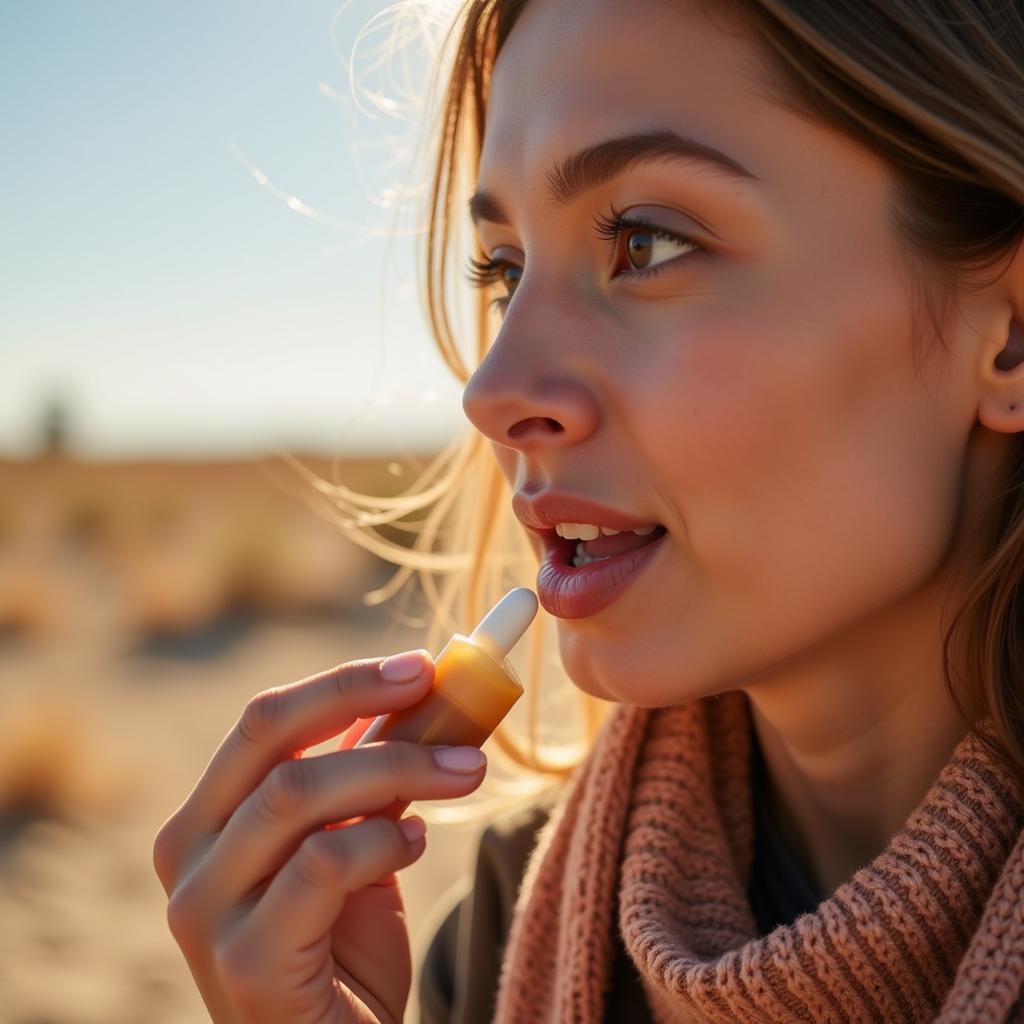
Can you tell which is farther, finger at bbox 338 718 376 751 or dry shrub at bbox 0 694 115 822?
dry shrub at bbox 0 694 115 822

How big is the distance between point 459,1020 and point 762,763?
68 cm

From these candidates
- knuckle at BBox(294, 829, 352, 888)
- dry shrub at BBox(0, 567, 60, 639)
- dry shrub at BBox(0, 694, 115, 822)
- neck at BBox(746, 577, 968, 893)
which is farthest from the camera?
dry shrub at BBox(0, 567, 60, 639)

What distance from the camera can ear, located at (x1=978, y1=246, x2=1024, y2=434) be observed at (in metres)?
1.42

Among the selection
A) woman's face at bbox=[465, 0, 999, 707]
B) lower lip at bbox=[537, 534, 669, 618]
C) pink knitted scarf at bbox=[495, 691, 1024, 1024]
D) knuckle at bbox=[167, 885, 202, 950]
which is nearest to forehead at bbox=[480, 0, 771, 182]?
woman's face at bbox=[465, 0, 999, 707]

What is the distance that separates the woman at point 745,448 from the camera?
134cm

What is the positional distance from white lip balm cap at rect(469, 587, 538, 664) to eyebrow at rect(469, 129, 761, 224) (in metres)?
0.48

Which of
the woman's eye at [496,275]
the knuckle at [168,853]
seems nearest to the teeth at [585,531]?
the woman's eye at [496,275]

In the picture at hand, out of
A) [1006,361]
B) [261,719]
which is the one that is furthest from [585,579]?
[1006,361]

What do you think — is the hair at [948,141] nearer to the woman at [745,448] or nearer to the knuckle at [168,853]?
the woman at [745,448]

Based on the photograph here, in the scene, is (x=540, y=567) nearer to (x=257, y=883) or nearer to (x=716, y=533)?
(x=716, y=533)

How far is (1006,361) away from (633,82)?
559mm

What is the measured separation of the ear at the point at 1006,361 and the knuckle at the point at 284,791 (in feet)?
2.99

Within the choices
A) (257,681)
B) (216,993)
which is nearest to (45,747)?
(257,681)

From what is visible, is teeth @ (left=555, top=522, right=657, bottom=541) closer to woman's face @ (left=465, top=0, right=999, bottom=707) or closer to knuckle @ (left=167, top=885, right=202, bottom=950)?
woman's face @ (left=465, top=0, right=999, bottom=707)
